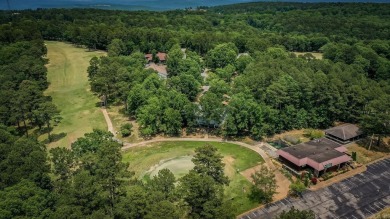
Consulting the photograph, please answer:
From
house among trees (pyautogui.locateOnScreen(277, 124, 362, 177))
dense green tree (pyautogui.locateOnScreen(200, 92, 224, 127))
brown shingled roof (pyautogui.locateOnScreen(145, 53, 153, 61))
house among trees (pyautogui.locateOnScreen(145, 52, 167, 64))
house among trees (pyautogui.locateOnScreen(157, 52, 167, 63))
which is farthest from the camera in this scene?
brown shingled roof (pyautogui.locateOnScreen(145, 53, 153, 61))

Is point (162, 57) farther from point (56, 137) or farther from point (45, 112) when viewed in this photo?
point (45, 112)

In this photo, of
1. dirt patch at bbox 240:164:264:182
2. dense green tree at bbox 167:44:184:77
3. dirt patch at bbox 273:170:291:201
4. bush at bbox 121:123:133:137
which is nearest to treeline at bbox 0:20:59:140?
bush at bbox 121:123:133:137

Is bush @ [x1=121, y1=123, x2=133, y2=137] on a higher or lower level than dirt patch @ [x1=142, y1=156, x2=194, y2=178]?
higher

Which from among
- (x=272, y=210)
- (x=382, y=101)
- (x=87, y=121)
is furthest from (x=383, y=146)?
(x=87, y=121)

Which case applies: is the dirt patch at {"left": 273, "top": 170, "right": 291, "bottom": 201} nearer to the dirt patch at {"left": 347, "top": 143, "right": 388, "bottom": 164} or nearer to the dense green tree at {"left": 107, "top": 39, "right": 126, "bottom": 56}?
the dirt patch at {"left": 347, "top": 143, "right": 388, "bottom": 164}

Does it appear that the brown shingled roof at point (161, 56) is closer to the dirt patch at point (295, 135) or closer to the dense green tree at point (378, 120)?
the dirt patch at point (295, 135)

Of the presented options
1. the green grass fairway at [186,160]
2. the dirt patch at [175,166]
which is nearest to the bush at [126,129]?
the green grass fairway at [186,160]

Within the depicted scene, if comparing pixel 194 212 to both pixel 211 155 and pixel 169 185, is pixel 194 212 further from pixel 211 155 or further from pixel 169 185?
pixel 211 155
